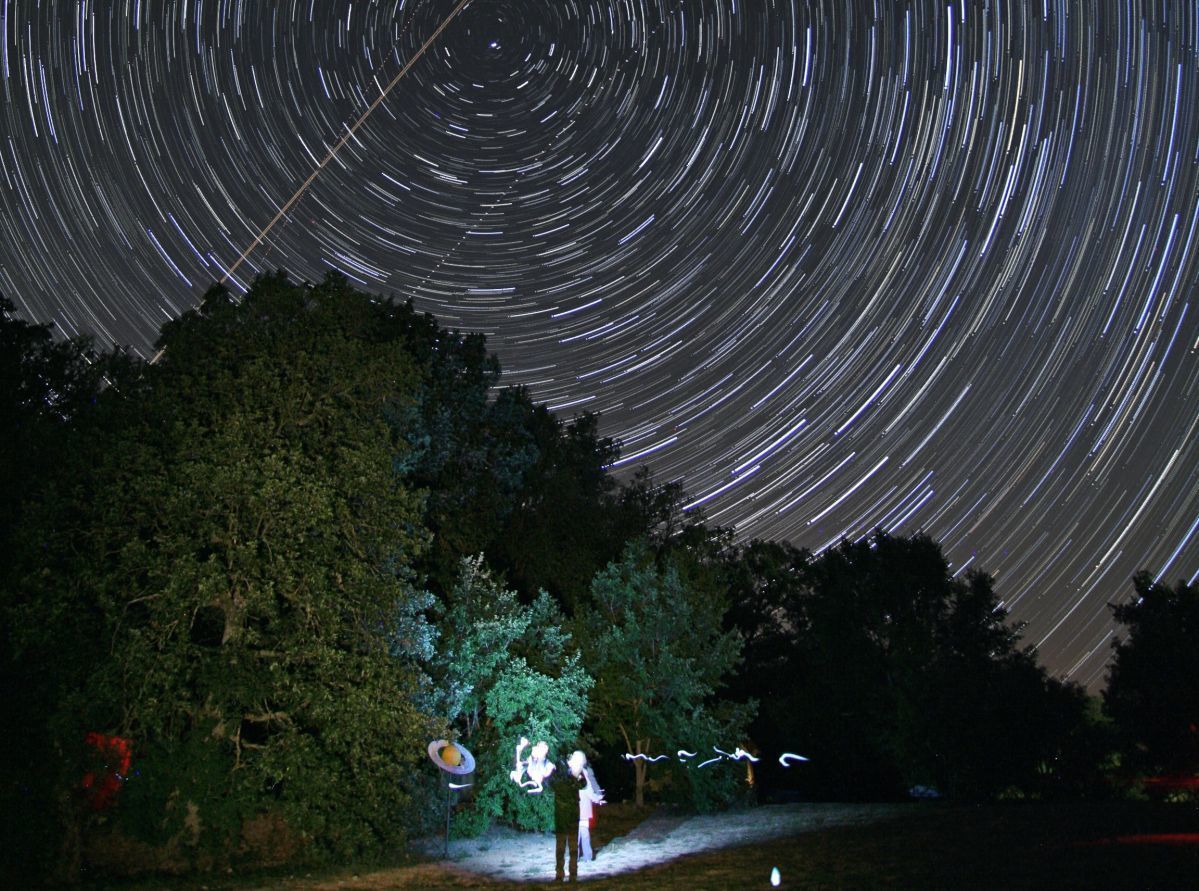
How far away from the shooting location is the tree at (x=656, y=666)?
23.0 meters

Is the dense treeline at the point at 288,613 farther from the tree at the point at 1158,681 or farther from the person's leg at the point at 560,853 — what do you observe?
the tree at the point at 1158,681

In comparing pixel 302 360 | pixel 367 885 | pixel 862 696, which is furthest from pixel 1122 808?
pixel 862 696

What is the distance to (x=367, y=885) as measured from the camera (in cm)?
1195

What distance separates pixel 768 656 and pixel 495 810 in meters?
28.9

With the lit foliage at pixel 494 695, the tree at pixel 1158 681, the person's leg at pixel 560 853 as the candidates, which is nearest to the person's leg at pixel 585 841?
the person's leg at pixel 560 853

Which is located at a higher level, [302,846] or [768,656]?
[768,656]

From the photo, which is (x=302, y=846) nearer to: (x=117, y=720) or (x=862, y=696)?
(x=117, y=720)

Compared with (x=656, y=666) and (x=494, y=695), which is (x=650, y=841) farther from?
(x=656, y=666)

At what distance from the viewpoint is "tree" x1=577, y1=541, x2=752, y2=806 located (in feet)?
75.5

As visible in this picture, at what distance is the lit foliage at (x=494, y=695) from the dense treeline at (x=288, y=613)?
0.06 m

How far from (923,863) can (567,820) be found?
4.33m

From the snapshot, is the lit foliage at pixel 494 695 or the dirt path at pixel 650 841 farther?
the lit foliage at pixel 494 695

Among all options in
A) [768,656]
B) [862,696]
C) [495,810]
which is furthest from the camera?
[768,656]

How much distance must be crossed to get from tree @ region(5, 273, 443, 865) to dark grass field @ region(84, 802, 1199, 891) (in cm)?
122
